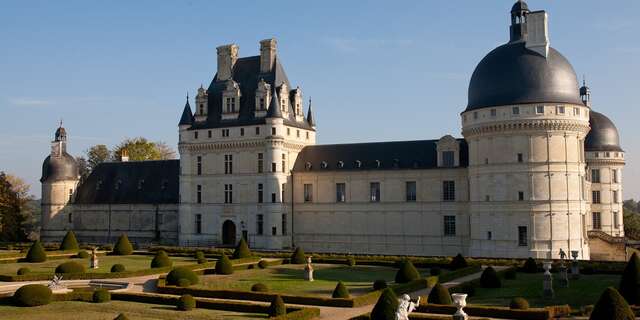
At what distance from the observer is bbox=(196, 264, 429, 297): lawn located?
3088cm

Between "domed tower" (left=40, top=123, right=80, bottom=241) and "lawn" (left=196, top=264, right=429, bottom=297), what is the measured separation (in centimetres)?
3400

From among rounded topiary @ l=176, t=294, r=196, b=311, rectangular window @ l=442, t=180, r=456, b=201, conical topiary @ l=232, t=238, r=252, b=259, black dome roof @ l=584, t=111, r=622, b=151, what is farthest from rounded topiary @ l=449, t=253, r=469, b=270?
black dome roof @ l=584, t=111, r=622, b=151

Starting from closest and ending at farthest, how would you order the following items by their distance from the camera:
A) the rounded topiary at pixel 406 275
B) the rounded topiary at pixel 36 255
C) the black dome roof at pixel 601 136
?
the rounded topiary at pixel 406 275, the rounded topiary at pixel 36 255, the black dome roof at pixel 601 136

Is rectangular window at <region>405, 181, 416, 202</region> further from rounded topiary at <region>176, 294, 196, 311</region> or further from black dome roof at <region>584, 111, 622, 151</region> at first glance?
rounded topiary at <region>176, 294, 196, 311</region>

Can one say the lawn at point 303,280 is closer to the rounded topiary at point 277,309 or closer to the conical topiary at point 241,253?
the conical topiary at point 241,253

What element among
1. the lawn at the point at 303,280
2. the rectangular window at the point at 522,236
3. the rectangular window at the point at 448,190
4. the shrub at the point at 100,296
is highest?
the rectangular window at the point at 448,190

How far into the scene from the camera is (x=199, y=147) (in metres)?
59.0

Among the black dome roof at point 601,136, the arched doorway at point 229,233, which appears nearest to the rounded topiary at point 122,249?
the arched doorway at point 229,233

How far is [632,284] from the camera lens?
24953 mm

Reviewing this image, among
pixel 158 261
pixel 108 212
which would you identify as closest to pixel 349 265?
pixel 158 261

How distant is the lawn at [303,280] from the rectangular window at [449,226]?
400 inches

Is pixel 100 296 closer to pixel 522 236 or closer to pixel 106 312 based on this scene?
pixel 106 312

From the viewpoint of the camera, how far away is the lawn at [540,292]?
26672 millimetres

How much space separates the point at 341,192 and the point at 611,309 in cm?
3684
